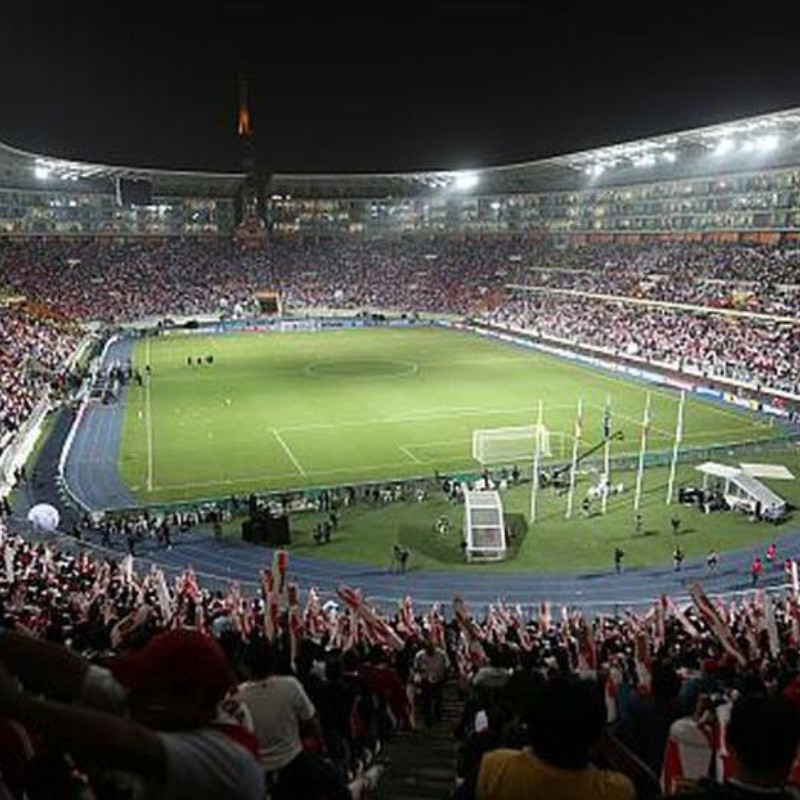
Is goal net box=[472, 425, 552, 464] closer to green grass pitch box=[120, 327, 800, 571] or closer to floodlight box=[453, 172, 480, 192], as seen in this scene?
green grass pitch box=[120, 327, 800, 571]

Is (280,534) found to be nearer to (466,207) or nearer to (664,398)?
(664,398)

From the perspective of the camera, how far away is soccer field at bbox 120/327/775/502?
41188mm

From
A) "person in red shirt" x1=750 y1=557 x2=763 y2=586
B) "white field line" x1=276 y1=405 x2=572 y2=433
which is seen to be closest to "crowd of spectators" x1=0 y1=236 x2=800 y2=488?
"white field line" x1=276 y1=405 x2=572 y2=433

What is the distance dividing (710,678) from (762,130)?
74.5 m

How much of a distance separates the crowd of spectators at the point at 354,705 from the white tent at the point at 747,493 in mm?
17881

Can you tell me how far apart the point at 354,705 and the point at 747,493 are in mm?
28363

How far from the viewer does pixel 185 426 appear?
162 ft

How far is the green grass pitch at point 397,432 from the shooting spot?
32031 mm

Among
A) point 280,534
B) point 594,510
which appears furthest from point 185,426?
point 594,510

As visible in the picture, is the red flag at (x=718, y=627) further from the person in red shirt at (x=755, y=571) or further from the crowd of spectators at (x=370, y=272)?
the crowd of spectators at (x=370, y=272)

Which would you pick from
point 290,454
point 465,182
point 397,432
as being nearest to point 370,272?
point 465,182

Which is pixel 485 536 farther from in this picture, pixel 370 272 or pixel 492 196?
pixel 492 196

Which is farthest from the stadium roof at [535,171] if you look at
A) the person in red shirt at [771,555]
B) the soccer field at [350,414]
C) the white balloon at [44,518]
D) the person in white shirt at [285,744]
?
the person in white shirt at [285,744]

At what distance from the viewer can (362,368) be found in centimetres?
6919
